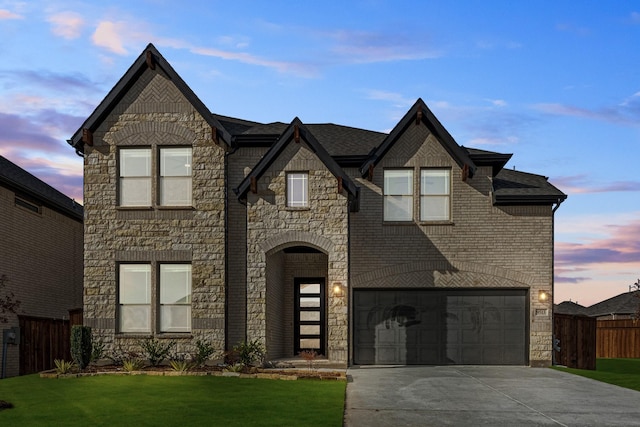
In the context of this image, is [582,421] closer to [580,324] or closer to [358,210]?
[358,210]

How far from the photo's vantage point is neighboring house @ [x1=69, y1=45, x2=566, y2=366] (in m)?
23.0

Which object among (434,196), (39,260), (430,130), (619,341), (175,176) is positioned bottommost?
(619,341)

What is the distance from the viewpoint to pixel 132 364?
2119cm

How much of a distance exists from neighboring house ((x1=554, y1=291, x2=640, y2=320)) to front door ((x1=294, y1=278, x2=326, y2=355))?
23994mm

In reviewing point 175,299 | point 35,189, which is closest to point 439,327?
point 175,299

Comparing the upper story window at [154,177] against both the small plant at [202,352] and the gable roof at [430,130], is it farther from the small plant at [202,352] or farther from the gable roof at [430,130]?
the gable roof at [430,130]

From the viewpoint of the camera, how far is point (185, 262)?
23.5 metres

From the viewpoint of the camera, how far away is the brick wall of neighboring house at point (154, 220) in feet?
76.4

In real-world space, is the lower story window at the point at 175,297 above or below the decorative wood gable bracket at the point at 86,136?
below

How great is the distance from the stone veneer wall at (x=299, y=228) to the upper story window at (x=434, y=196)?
3684 mm

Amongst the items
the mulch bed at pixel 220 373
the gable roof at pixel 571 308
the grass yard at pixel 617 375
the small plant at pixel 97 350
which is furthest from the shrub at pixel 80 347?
the gable roof at pixel 571 308

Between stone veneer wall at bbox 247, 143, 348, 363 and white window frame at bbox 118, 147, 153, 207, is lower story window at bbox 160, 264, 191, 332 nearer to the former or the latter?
stone veneer wall at bbox 247, 143, 348, 363

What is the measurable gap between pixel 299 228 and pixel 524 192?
26.9 feet

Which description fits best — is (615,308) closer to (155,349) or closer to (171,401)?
(155,349)
